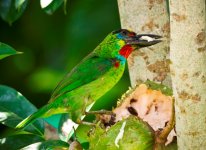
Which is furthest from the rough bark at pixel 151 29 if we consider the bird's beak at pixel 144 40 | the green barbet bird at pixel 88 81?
the green barbet bird at pixel 88 81

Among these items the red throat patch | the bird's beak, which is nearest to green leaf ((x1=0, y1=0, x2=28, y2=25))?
the red throat patch

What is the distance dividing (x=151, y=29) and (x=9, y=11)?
1082mm

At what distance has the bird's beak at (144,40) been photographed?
2471 mm

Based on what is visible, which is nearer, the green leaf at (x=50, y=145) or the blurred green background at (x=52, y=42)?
the green leaf at (x=50, y=145)

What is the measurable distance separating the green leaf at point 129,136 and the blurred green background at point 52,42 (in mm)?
1891

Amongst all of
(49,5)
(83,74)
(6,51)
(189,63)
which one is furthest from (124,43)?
(189,63)

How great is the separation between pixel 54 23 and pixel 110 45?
1747mm

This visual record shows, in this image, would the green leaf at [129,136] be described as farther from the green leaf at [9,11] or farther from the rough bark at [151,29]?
the green leaf at [9,11]

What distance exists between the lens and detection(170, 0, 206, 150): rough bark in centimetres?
183

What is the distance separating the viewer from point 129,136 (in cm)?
211

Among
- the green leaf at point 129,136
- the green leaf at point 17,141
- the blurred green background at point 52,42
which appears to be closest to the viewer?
the green leaf at point 129,136

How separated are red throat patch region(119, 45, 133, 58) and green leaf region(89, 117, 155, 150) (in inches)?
27.3

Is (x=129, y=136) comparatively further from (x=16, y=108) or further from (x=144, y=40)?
(x=16, y=108)

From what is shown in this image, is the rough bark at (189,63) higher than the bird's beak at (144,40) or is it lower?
higher
